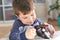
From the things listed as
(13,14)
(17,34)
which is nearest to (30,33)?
(17,34)

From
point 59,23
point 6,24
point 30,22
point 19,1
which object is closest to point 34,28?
point 30,22

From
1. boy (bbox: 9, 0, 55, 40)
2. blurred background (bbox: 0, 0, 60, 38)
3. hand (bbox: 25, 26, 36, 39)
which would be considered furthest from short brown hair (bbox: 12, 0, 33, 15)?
blurred background (bbox: 0, 0, 60, 38)

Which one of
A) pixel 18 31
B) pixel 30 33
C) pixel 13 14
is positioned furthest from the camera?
pixel 13 14

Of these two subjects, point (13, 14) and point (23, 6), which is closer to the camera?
point (23, 6)

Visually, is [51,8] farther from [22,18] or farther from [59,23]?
[22,18]

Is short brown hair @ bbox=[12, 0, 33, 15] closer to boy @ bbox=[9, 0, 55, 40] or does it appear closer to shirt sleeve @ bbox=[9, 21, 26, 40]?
boy @ bbox=[9, 0, 55, 40]

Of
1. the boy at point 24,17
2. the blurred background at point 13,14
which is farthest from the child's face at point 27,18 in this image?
the blurred background at point 13,14

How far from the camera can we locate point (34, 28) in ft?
2.93

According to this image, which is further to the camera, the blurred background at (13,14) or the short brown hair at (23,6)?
the blurred background at (13,14)

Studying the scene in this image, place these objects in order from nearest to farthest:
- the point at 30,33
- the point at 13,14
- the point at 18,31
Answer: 1. the point at 30,33
2. the point at 18,31
3. the point at 13,14

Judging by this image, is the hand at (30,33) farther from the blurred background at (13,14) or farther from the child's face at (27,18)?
the blurred background at (13,14)

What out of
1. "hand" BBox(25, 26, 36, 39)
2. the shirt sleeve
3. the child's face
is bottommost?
the shirt sleeve

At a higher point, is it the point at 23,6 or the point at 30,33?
the point at 23,6

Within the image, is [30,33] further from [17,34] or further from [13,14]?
[13,14]
